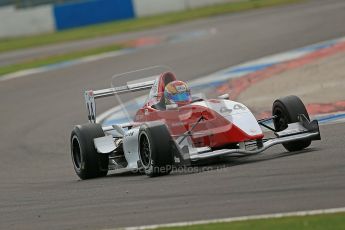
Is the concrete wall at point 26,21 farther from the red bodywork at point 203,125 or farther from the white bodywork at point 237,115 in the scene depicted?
the white bodywork at point 237,115

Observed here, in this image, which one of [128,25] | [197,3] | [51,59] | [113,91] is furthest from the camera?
[197,3]

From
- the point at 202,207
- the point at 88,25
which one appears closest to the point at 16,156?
the point at 202,207

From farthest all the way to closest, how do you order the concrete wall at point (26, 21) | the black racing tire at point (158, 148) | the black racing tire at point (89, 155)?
the concrete wall at point (26, 21) < the black racing tire at point (89, 155) < the black racing tire at point (158, 148)

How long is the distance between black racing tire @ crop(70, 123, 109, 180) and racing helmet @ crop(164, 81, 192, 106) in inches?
40.7

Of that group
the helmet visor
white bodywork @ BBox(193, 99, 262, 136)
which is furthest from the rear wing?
white bodywork @ BBox(193, 99, 262, 136)

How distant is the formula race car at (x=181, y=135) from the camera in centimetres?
1063

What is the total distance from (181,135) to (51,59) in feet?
67.1

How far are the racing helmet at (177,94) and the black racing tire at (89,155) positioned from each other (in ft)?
3.39

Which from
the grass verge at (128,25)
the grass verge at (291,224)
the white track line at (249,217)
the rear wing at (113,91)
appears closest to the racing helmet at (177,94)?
the rear wing at (113,91)

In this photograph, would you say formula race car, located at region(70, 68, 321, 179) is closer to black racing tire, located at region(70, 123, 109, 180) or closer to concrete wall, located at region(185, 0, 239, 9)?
black racing tire, located at region(70, 123, 109, 180)

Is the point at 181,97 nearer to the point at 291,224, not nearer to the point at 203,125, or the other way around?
the point at 203,125

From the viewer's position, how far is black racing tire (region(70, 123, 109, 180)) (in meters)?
12.1

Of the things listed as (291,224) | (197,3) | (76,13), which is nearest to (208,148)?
(291,224)

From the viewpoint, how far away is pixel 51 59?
102 feet
